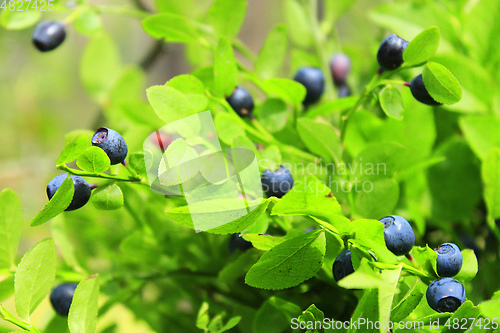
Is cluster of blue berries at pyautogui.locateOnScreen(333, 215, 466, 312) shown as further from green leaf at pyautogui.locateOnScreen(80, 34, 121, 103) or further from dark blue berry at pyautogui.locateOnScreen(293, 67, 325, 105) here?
green leaf at pyautogui.locateOnScreen(80, 34, 121, 103)

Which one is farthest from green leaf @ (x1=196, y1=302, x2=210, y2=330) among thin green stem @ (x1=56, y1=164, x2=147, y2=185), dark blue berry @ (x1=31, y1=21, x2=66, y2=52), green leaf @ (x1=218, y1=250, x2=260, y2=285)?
dark blue berry @ (x1=31, y1=21, x2=66, y2=52)

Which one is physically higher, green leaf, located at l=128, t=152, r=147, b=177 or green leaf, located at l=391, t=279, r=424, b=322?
green leaf, located at l=128, t=152, r=147, b=177

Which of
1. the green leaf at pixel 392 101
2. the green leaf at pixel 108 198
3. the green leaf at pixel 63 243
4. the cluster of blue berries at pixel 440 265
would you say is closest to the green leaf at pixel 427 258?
the cluster of blue berries at pixel 440 265

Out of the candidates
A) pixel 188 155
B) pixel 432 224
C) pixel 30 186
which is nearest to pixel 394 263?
pixel 188 155

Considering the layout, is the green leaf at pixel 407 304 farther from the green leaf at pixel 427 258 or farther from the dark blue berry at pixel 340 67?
the dark blue berry at pixel 340 67

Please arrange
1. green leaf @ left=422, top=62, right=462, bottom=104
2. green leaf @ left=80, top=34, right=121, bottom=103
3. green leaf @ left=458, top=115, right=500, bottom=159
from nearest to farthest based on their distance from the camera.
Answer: green leaf @ left=422, top=62, right=462, bottom=104
green leaf @ left=458, top=115, right=500, bottom=159
green leaf @ left=80, top=34, right=121, bottom=103

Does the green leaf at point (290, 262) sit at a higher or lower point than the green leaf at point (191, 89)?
lower
